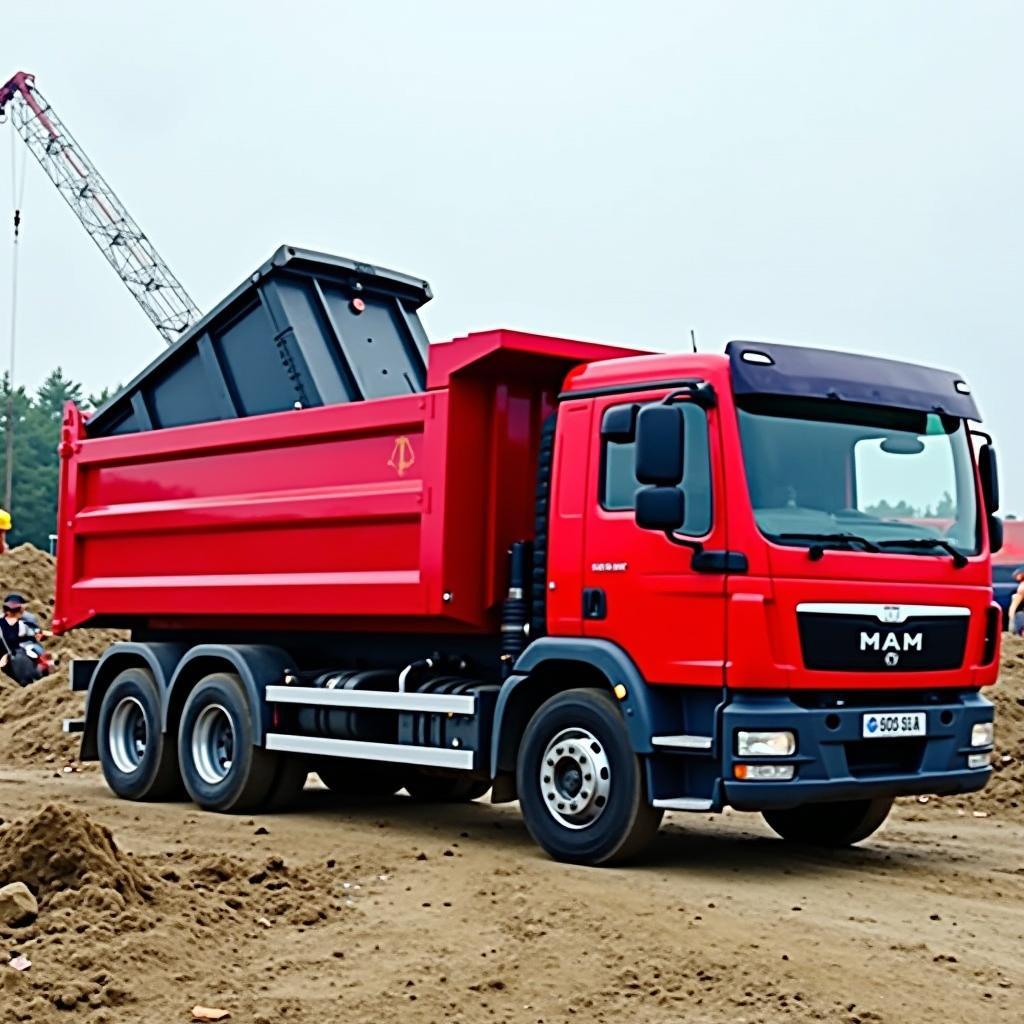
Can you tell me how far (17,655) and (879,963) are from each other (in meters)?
14.8

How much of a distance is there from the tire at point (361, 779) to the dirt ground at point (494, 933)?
2.44 m

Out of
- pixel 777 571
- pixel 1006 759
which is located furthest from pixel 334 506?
pixel 1006 759

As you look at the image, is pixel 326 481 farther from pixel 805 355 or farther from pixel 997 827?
pixel 997 827

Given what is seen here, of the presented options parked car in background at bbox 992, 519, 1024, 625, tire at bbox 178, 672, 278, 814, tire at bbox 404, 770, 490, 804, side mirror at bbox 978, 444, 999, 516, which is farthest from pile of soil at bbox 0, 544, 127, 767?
parked car in background at bbox 992, 519, 1024, 625

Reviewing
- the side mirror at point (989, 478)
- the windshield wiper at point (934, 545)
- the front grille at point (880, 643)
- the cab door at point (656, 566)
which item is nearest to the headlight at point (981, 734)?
the front grille at point (880, 643)

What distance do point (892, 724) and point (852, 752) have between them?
28cm

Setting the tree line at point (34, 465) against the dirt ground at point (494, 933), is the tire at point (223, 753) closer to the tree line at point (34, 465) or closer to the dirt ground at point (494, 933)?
the dirt ground at point (494, 933)

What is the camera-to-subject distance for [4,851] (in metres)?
7.53

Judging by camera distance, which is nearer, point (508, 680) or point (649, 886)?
point (649, 886)

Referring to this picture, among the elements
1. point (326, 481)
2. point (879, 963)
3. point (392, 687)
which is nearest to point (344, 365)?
point (326, 481)

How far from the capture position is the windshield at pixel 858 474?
8.97m

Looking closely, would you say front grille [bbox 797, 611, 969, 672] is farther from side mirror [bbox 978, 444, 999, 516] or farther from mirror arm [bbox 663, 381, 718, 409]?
mirror arm [bbox 663, 381, 718, 409]

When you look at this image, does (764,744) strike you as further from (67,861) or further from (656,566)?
(67,861)

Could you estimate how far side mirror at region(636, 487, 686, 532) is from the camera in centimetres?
872
